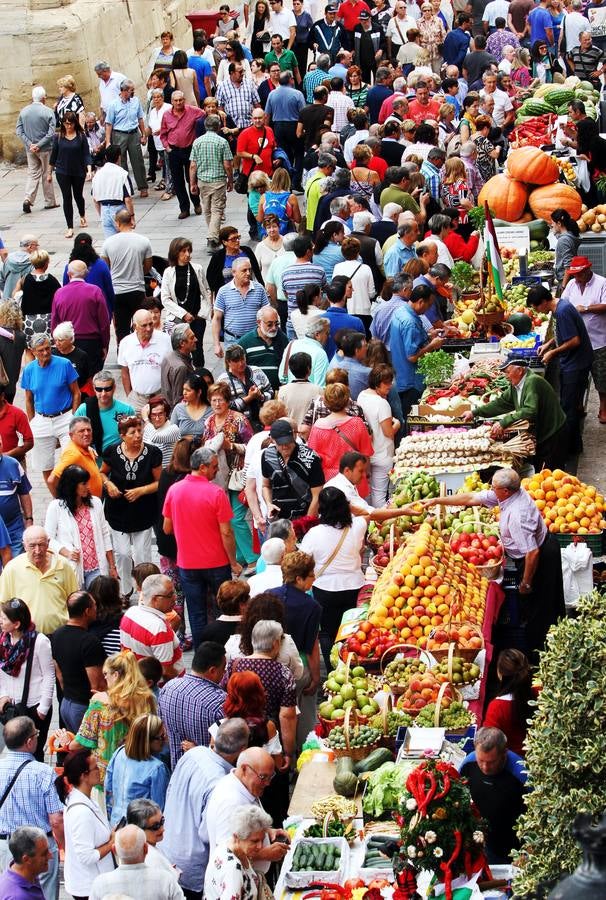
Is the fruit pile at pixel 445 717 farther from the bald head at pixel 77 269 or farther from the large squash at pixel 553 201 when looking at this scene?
the large squash at pixel 553 201

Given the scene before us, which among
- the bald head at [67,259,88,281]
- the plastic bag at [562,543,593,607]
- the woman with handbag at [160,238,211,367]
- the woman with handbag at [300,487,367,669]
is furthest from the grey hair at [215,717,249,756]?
the bald head at [67,259,88,281]

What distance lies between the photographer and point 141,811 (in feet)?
22.7

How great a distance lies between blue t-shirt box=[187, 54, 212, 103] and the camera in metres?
22.2

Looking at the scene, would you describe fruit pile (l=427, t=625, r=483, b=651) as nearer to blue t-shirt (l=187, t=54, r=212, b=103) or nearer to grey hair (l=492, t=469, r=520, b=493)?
grey hair (l=492, t=469, r=520, b=493)

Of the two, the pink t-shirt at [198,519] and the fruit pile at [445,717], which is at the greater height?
the pink t-shirt at [198,519]

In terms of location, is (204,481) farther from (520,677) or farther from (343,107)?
(343,107)

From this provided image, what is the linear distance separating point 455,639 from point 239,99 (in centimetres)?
1282

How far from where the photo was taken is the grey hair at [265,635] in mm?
8156

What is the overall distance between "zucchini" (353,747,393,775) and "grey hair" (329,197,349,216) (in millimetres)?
7748

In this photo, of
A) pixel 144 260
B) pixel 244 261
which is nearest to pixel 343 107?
pixel 144 260

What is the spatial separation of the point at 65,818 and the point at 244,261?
6.77m

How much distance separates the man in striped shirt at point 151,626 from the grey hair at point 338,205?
6903 mm

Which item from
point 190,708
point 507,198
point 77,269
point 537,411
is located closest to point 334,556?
point 190,708

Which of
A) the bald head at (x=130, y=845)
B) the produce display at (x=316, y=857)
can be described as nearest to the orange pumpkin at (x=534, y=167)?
the produce display at (x=316, y=857)
